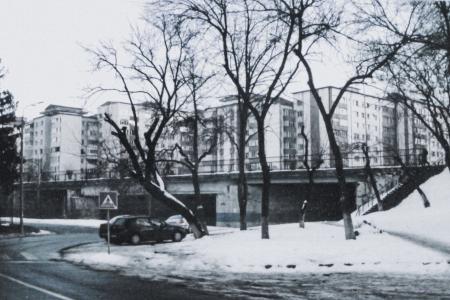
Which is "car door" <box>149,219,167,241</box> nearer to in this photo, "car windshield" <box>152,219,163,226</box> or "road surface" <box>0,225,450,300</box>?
"car windshield" <box>152,219,163,226</box>

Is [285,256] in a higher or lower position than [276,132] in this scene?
lower

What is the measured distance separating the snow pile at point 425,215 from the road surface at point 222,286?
709cm

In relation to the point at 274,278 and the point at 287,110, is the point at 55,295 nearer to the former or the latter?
the point at 274,278

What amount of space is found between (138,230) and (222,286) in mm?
14209

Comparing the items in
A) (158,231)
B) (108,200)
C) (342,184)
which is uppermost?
(342,184)

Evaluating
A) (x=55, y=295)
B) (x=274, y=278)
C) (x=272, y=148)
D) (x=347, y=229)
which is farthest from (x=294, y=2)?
(x=272, y=148)

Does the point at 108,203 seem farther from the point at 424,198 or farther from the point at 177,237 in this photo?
the point at 424,198

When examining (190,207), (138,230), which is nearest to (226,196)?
(190,207)

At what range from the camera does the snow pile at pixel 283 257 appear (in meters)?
14.7

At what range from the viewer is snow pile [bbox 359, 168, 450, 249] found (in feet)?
69.2

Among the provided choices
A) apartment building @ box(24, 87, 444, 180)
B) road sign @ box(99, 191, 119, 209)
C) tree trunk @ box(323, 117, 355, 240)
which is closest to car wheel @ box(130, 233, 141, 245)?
road sign @ box(99, 191, 119, 209)

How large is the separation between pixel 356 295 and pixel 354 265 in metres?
4.92

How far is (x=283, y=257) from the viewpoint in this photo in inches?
640

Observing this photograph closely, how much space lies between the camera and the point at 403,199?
3269 centimetres
